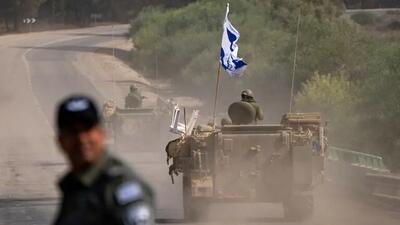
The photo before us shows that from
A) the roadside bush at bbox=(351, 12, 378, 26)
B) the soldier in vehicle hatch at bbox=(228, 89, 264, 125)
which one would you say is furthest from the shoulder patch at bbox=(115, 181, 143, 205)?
the roadside bush at bbox=(351, 12, 378, 26)

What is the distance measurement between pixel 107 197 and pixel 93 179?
85 mm

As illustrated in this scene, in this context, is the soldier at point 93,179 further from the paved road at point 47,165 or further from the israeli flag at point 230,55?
the israeli flag at point 230,55

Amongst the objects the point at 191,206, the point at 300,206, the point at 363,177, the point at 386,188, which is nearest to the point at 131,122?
the point at 363,177

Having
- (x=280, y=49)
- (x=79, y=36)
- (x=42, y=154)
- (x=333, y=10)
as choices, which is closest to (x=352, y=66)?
(x=280, y=49)

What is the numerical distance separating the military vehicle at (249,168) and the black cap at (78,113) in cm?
1315

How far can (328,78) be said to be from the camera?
36.3 m

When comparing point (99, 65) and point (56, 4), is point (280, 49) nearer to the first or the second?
point (99, 65)

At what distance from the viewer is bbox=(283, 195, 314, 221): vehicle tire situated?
1769cm

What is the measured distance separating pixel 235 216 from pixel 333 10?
158 feet

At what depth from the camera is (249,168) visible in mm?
17734

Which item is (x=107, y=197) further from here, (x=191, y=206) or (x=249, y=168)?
(x=191, y=206)

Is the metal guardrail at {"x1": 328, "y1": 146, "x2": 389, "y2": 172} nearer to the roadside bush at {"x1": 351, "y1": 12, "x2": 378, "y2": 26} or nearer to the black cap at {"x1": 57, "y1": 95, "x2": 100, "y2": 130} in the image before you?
the black cap at {"x1": 57, "y1": 95, "x2": 100, "y2": 130}

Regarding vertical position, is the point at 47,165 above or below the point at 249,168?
below

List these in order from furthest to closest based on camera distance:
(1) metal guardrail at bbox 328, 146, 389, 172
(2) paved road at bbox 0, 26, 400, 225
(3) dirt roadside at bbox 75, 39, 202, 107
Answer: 1. (3) dirt roadside at bbox 75, 39, 202, 107
2. (1) metal guardrail at bbox 328, 146, 389, 172
3. (2) paved road at bbox 0, 26, 400, 225
